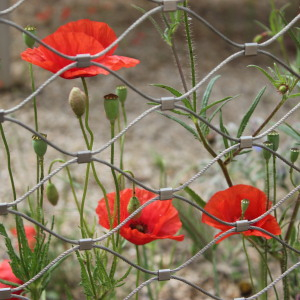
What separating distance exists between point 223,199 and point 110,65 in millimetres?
202

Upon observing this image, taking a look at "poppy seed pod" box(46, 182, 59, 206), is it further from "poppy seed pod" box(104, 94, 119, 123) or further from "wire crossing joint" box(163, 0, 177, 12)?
"wire crossing joint" box(163, 0, 177, 12)

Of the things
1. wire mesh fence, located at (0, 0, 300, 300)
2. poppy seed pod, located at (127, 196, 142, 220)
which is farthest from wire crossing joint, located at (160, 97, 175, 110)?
poppy seed pod, located at (127, 196, 142, 220)

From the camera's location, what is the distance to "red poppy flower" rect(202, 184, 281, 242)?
0.73m

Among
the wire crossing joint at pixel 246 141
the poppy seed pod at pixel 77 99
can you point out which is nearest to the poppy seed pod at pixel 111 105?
the poppy seed pod at pixel 77 99

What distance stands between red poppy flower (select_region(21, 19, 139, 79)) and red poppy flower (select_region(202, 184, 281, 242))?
0.18 meters

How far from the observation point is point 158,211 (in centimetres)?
76

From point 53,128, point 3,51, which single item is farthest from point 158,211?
point 3,51

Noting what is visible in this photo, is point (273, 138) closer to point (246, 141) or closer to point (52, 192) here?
point (246, 141)

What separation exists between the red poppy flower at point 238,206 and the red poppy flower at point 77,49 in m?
0.18

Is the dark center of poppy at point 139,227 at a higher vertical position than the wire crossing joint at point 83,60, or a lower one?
lower

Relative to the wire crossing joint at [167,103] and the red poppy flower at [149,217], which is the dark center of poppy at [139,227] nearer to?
the red poppy flower at [149,217]

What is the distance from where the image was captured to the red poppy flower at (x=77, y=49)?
632mm

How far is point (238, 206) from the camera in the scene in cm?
75

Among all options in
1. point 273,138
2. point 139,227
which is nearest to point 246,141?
point 273,138
